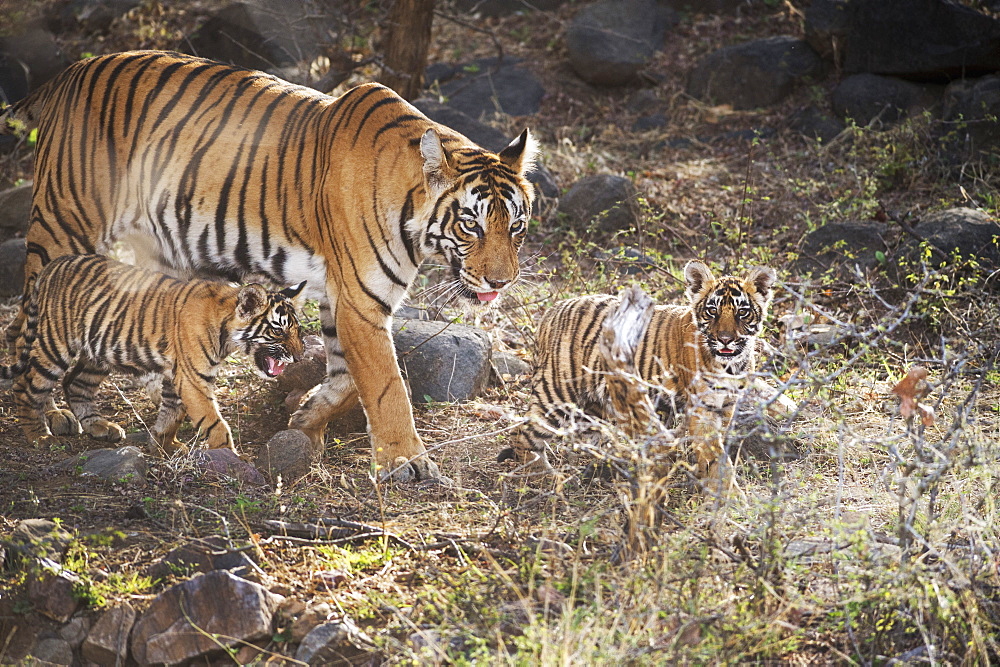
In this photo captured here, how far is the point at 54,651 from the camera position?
351 cm

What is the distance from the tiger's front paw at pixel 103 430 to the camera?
17.4 feet

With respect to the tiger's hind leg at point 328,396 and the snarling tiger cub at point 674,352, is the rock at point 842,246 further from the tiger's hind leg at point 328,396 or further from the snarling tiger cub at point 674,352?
the tiger's hind leg at point 328,396

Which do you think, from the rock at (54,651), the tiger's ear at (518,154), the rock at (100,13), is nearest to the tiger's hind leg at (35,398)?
the rock at (54,651)

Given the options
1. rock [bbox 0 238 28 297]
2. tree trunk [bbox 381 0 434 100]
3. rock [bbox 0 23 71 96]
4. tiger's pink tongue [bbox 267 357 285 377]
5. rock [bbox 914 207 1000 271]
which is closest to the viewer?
tiger's pink tongue [bbox 267 357 285 377]

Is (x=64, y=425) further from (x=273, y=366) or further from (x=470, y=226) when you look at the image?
(x=470, y=226)

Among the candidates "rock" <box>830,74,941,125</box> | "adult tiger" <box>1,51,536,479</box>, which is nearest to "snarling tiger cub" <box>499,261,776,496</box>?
"adult tiger" <box>1,51,536,479</box>

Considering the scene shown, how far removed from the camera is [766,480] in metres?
4.68

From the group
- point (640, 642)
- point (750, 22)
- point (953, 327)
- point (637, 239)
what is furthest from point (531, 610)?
point (750, 22)

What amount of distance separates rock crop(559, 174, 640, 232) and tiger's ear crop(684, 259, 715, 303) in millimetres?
3218

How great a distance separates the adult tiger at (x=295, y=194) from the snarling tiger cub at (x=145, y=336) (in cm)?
26

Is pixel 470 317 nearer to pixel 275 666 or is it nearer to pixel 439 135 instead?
pixel 439 135

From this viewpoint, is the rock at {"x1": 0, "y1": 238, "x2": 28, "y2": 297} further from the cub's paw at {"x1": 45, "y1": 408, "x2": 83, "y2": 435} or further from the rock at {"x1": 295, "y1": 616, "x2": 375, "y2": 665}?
the rock at {"x1": 295, "y1": 616, "x2": 375, "y2": 665}

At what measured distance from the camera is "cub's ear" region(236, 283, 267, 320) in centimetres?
484

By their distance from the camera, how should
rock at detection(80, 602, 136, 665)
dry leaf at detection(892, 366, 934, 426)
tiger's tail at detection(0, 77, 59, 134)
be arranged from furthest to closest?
tiger's tail at detection(0, 77, 59, 134)
rock at detection(80, 602, 136, 665)
dry leaf at detection(892, 366, 934, 426)
